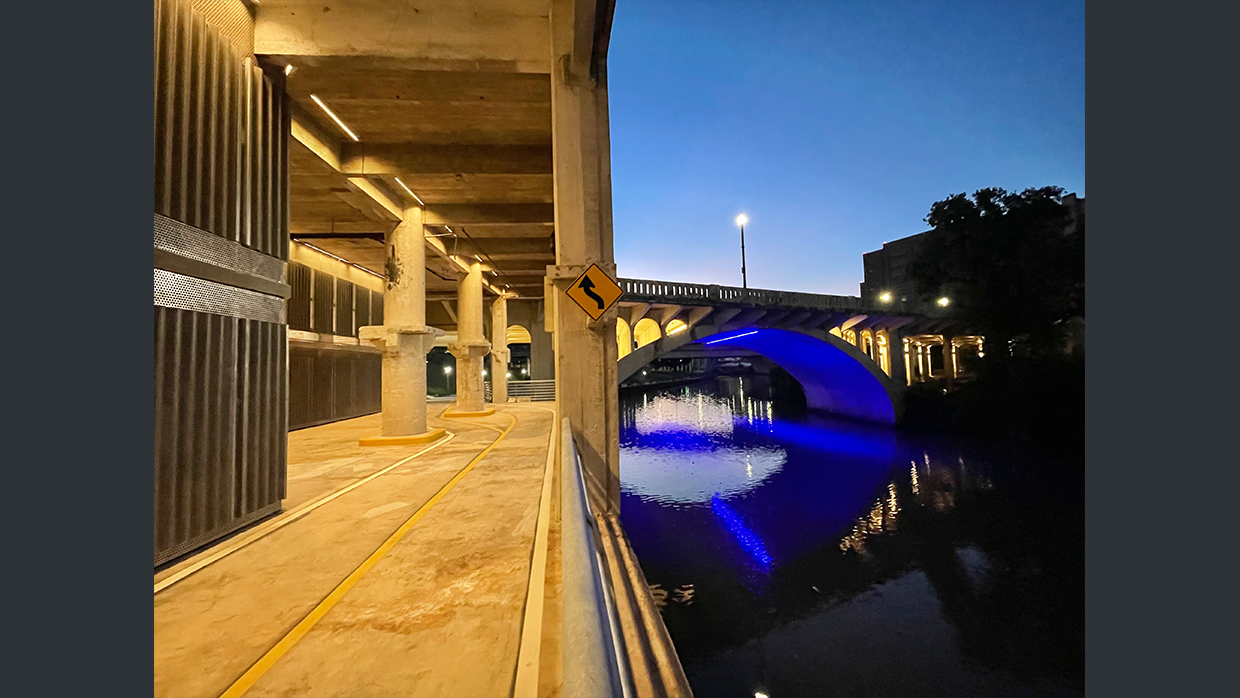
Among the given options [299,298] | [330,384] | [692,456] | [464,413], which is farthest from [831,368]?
[299,298]

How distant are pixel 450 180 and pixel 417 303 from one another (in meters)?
3.20

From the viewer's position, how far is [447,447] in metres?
11.4

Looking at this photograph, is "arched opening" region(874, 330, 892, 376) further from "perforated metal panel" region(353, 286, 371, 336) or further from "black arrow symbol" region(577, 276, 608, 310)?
"black arrow symbol" region(577, 276, 608, 310)

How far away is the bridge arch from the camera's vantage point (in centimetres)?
3014

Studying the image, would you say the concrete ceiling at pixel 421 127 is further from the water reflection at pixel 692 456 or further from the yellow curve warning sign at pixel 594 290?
the water reflection at pixel 692 456

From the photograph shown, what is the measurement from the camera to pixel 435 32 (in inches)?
278

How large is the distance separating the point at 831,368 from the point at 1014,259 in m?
13.7

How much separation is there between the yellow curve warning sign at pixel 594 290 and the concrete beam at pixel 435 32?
12.3 feet

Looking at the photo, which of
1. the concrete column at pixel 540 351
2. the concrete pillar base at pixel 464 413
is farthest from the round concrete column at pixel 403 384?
the concrete column at pixel 540 351

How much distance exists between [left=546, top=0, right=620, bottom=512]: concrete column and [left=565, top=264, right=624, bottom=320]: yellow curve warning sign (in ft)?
1.19

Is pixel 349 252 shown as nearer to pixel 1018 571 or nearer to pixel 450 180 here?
pixel 450 180

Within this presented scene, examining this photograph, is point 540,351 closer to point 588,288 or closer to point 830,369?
point 830,369

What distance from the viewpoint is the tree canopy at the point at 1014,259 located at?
24.1 m

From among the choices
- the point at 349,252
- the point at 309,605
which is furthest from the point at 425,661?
the point at 349,252
